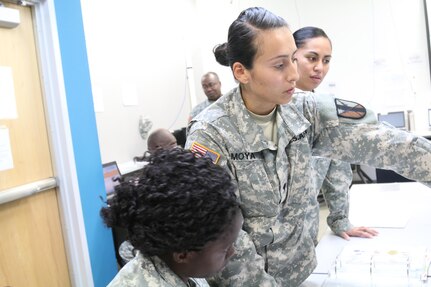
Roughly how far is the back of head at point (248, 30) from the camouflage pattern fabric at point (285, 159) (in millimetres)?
119

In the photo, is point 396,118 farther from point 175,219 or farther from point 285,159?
point 175,219

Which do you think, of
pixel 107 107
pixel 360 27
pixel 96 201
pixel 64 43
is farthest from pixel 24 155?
pixel 360 27

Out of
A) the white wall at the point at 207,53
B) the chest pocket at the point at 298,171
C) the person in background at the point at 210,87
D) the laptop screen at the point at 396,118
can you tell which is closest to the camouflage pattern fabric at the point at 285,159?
the chest pocket at the point at 298,171

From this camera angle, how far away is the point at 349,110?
1.15m

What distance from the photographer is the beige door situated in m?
1.78

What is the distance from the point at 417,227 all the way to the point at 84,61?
1749mm

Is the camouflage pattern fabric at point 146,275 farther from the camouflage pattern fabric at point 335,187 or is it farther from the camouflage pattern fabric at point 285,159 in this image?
the camouflage pattern fabric at point 335,187

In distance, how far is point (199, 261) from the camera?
2.34ft

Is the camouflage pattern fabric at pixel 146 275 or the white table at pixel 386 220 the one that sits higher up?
the camouflage pattern fabric at pixel 146 275

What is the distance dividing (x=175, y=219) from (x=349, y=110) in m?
0.70

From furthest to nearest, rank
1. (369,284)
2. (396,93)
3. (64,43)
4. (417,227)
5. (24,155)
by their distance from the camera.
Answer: (396,93) → (64,43) → (24,155) → (417,227) → (369,284)

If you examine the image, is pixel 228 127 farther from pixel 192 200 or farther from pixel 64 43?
pixel 64 43

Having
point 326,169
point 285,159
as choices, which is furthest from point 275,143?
point 326,169

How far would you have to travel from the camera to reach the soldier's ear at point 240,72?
1.06 metres
